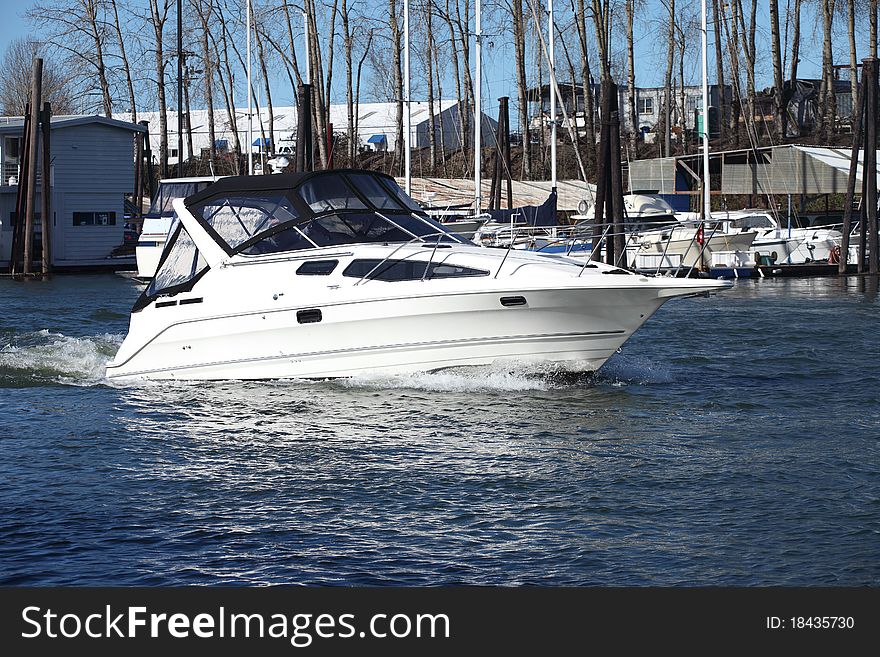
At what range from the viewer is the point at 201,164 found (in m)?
69.5

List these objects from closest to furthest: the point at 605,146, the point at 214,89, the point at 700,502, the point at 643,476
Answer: the point at 700,502, the point at 643,476, the point at 605,146, the point at 214,89

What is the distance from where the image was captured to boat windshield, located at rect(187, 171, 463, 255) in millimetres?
15555

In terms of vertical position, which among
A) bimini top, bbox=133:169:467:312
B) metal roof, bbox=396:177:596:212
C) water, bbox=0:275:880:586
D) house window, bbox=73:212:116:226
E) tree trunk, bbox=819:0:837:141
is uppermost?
tree trunk, bbox=819:0:837:141

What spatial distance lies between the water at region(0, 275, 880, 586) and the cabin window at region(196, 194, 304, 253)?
2018mm

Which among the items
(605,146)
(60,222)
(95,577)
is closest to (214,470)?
(95,577)

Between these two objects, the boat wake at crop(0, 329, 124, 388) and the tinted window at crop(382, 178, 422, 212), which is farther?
the boat wake at crop(0, 329, 124, 388)

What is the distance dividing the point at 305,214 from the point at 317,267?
3.91ft

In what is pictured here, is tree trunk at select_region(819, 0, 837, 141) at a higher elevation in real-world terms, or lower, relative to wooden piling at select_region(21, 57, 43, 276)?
higher

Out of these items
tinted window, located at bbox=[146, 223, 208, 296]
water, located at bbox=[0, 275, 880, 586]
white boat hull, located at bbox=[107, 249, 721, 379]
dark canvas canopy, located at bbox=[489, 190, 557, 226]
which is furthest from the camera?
dark canvas canopy, located at bbox=[489, 190, 557, 226]

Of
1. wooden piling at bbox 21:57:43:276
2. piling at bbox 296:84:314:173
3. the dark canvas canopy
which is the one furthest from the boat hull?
wooden piling at bbox 21:57:43:276

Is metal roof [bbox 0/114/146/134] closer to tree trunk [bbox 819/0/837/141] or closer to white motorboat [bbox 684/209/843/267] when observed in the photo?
white motorboat [bbox 684/209/843/267]

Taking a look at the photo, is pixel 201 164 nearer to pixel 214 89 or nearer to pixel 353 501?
pixel 214 89

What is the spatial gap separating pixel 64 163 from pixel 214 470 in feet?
117

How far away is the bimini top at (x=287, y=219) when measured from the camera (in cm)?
1557
